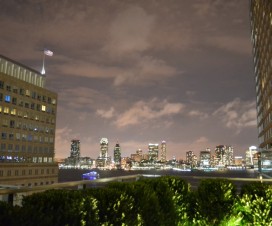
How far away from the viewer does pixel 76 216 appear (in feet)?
21.0

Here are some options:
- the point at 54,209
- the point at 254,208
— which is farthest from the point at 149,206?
the point at 254,208

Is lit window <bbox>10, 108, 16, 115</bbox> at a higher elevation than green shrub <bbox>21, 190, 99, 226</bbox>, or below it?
higher

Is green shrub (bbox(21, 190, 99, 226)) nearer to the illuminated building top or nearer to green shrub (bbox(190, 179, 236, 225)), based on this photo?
green shrub (bbox(190, 179, 236, 225))

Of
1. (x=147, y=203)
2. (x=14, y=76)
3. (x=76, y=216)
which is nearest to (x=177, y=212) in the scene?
(x=147, y=203)

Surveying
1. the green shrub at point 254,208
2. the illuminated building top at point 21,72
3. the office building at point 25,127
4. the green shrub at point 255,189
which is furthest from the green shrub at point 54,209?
the illuminated building top at point 21,72

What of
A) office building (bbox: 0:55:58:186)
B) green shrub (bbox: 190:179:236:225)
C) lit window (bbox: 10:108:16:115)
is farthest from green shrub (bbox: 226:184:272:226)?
lit window (bbox: 10:108:16:115)

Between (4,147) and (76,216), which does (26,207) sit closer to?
(76,216)

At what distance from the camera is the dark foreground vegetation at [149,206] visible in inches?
241

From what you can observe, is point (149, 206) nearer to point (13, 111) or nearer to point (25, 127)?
point (13, 111)

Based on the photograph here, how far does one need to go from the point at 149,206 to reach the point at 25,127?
332 ft

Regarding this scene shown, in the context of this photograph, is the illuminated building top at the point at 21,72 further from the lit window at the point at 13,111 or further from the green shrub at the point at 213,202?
the green shrub at the point at 213,202

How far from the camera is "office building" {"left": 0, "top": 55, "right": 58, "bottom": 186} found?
→ 94.6 metres

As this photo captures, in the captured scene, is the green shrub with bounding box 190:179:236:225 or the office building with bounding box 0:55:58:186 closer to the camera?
the green shrub with bounding box 190:179:236:225

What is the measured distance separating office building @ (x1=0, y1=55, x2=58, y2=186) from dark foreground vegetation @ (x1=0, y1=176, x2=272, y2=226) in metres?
85.6
